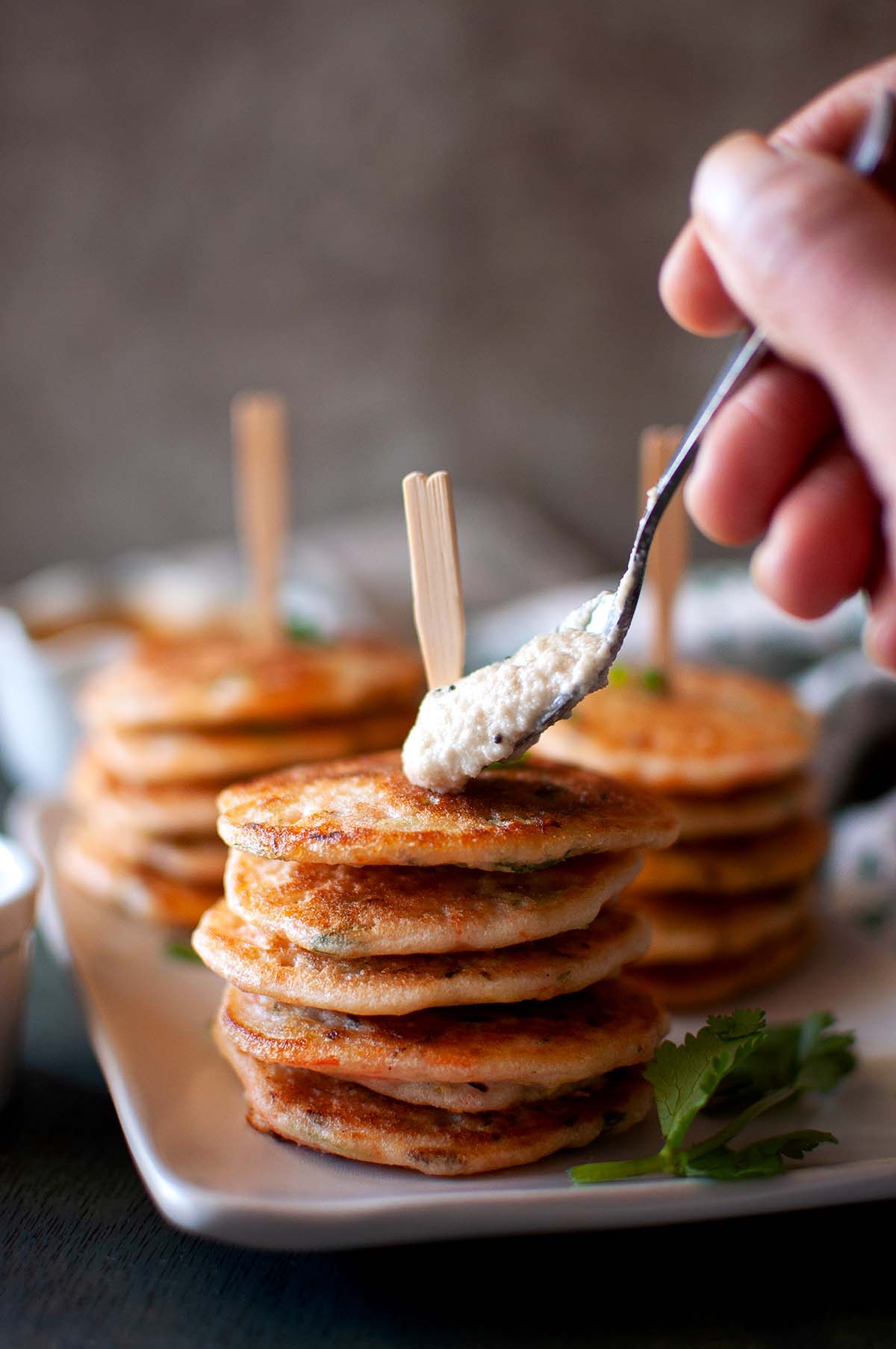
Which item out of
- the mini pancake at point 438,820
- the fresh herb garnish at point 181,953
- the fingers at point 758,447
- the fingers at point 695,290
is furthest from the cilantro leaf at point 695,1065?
the fresh herb garnish at point 181,953

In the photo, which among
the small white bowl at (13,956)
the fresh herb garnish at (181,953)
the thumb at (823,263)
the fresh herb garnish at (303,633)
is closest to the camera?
the thumb at (823,263)

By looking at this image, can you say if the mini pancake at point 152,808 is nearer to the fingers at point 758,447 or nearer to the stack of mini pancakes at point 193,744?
the stack of mini pancakes at point 193,744

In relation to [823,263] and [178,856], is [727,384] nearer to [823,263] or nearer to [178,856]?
[823,263]

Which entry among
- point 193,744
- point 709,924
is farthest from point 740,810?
point 193,744

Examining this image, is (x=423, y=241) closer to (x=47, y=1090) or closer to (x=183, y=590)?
(x=183, y=590)

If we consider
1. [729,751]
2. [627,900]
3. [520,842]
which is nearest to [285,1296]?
[520,842]
